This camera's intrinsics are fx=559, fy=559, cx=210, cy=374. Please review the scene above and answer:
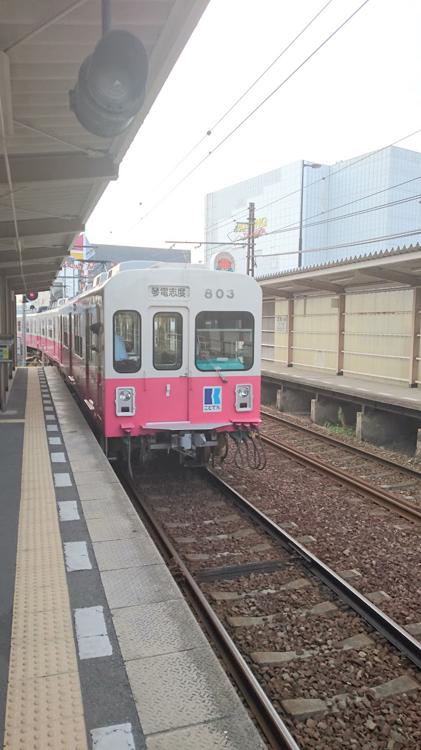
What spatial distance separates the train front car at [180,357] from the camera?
264 inches

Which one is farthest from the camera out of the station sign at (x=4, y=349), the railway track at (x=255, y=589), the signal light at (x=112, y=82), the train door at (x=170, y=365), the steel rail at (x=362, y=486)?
the station sign at (x=4, y=349)

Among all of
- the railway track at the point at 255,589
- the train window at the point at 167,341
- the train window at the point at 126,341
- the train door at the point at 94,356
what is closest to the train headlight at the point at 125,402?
the train window at the point at 126,341

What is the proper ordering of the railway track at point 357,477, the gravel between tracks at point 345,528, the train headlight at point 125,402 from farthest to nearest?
the train headlight at point 125,402, the railway track at point 357,477, the gravel between tracks at point 345,528

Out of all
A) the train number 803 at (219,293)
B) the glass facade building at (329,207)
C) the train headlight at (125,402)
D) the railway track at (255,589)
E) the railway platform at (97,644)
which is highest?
the glass facade building at (329,207)

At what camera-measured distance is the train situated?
6703 mm

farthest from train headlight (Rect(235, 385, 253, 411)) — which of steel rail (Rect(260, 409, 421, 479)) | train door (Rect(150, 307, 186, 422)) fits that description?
steel rail (Rect(260, 409, 421, 479))

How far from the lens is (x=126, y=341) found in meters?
6.77

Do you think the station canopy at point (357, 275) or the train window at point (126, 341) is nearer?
the train window at point (126, 341)

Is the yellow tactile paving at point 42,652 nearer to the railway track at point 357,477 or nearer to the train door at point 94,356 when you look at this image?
the train door at point 94,356

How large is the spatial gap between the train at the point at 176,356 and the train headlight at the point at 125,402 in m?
0.01

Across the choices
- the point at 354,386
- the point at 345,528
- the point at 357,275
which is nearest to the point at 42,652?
the point at 345,528

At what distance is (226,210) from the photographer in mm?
102000

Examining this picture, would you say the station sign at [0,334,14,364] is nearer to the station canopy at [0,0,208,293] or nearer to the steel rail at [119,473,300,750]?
the station canopy at [0,0,208,293]

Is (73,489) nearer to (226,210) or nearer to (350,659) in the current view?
(350,659)
